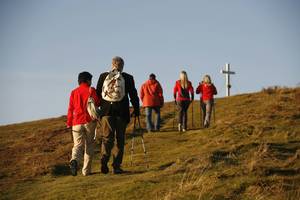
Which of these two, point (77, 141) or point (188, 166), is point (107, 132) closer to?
point (77, 141)

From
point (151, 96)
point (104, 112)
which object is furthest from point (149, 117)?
point (104, 112)

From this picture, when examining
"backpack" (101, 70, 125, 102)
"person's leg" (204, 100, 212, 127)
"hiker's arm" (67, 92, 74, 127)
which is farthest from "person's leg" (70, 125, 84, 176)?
"person's leg" (204, 100, 212, 127)

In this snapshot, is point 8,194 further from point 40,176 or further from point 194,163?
point 194,163

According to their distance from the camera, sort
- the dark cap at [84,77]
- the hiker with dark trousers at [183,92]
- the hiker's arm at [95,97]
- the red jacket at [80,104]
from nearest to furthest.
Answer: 1. the hiker's arm at [95,97]
2. the red jacket at [80,104]
3. the dark cap at [84,77]
4. the hiker with dark trousers at [183,92]

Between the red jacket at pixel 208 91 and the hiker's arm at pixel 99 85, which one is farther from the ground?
the red jacket at pixel 208 91

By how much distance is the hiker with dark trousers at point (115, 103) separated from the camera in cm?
1184

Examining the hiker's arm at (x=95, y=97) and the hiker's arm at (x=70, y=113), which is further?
the hiker's arm at (x=70, y=113)

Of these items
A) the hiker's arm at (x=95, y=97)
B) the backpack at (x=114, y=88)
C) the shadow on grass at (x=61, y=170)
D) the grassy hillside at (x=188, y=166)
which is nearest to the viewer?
the grassy hillside at (x=188, y=166)

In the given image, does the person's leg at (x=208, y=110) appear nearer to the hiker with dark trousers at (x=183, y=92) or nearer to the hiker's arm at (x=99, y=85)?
the hiker with dark trousers at (x=183, y=92)

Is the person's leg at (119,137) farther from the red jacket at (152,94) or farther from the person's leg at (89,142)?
the red jacket at (152,94)

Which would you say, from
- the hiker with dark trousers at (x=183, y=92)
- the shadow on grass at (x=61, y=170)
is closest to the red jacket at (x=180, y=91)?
the hiker with dark trousers at (x=183, y=92)

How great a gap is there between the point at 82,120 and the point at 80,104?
15.4 inches

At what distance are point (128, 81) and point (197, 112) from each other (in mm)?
15779

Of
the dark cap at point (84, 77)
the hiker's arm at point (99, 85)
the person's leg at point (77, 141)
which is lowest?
the person's leg at point (77, 141)
